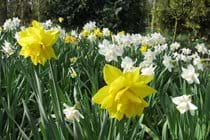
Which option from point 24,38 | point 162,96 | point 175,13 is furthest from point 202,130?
point 175,13

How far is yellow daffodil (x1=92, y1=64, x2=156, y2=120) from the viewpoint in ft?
4.17

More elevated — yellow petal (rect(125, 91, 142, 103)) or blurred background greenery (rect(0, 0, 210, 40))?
yellow petal (rect(125, 91, 142, 103))

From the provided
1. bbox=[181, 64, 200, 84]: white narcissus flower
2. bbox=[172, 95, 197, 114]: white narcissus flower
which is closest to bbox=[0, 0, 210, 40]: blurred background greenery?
bbox=[181, 64, 200, 84]: white narcissus flower

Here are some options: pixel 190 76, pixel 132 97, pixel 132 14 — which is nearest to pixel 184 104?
pixel 190 76

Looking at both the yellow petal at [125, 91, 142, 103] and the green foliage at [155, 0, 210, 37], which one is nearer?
the yellow petal at [125, 91, 142, 103]

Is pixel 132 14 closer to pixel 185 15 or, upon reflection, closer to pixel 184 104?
pixel 185 15

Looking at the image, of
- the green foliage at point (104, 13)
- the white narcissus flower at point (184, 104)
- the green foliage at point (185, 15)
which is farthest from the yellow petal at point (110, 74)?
the green foliage at point (104, 13)

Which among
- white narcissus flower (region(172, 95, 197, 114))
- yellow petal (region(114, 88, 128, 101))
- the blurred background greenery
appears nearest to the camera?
yellow petal (region(114, 88, 128, 101))

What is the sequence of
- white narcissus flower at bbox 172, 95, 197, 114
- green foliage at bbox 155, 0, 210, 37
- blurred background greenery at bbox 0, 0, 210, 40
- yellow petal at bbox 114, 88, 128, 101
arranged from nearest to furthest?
1. yellow petal at bbox 114, 88, 128, 101
2. white narcissus flower at bbox 172, 95, 197, 114
3. green foliage at bbox 155, 0, 210, 37
4. blurred background greenery at bbox 0, 0, 210, 40

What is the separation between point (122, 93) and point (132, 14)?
1002 centimetres

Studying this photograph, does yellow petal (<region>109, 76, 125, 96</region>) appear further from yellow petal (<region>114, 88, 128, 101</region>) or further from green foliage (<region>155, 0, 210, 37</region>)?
green foliage (<region>155, 0, 210, 37</region>)

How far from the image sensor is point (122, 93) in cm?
126

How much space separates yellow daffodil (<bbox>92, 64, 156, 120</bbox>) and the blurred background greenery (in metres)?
9.32

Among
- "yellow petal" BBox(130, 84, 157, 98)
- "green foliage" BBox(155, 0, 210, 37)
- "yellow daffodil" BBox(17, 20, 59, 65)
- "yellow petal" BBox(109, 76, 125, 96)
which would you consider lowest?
"green foliage" BBox(155, 0, 210, 37)
